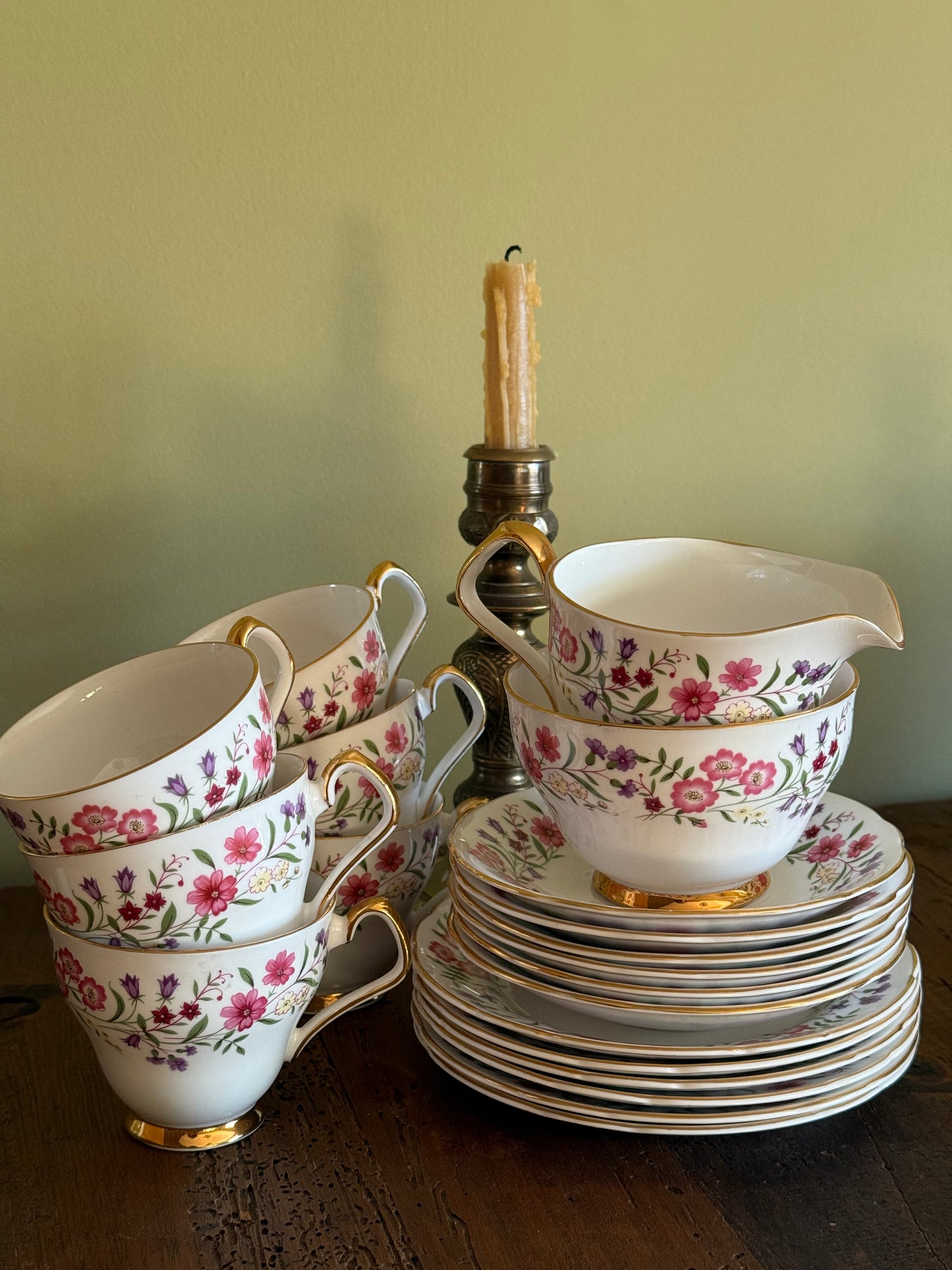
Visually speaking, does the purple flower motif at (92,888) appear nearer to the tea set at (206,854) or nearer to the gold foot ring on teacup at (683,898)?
the tea set at (206,854)

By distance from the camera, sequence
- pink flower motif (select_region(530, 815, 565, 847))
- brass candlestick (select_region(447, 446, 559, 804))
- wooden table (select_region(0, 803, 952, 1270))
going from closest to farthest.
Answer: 1. wooden table (select_region(0, 803, 952, 1270))
2. pink flower motif (select_region(530, 815, 565, 847))
3. brass candlestick (select_region(447, 446, 559, 804))

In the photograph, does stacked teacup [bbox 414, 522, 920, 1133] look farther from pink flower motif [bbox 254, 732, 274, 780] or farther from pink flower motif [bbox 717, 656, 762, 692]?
pink flower motif [bbox 254, 732, 274, 780]

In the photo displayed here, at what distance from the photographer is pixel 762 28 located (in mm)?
983

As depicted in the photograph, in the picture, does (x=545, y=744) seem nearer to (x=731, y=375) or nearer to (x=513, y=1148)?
(x=513, y=1148)

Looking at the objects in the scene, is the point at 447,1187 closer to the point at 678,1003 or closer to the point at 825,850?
the point at 678,1003

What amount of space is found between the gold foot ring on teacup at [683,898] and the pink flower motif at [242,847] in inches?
8.1

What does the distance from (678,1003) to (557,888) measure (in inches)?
4.0

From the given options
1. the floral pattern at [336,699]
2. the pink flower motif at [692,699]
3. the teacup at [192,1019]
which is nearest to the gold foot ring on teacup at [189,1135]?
the teacup at [192,1019]

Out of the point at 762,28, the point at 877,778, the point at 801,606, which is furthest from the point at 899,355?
the point at 801,606

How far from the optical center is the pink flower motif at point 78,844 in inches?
20.7

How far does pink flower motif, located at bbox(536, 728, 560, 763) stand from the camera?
0.60m

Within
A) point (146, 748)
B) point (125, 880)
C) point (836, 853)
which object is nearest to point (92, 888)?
point (125, 880)

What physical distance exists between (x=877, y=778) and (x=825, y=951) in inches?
24.8

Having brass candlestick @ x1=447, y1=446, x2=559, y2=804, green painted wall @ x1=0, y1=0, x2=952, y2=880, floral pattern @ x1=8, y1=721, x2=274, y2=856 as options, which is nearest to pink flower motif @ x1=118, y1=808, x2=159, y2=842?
floral pattern @ x1=8, y1=721, x2=274, y2=856
